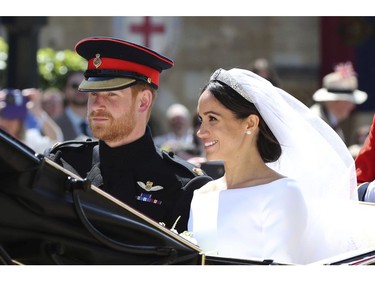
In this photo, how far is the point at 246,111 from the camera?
4.01 meters

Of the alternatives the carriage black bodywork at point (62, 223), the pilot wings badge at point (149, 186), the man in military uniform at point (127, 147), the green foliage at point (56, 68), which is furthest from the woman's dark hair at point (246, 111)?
the green foliage at point (56, 68)

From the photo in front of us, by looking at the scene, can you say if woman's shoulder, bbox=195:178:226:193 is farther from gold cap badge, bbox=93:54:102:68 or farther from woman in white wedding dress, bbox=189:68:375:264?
gold cap badge, bbox=93:54:102:68

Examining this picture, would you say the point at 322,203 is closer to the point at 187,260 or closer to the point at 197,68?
the point at 187,260

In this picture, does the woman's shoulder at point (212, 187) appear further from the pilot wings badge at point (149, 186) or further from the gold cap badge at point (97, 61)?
the gold cap badge at point (97, 61)

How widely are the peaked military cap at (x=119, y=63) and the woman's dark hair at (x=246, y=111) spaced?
0.56 metres

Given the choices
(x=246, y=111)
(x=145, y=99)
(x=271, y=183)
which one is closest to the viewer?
(x=271, y=183)

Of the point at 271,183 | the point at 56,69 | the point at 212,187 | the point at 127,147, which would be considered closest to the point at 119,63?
the point at 127,147

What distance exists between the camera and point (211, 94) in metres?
4.02

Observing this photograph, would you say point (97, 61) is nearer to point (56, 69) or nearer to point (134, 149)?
point (134, 149)

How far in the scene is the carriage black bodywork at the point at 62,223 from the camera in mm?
2803

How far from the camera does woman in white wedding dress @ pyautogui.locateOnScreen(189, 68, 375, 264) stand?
378 cm

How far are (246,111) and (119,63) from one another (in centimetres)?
75
